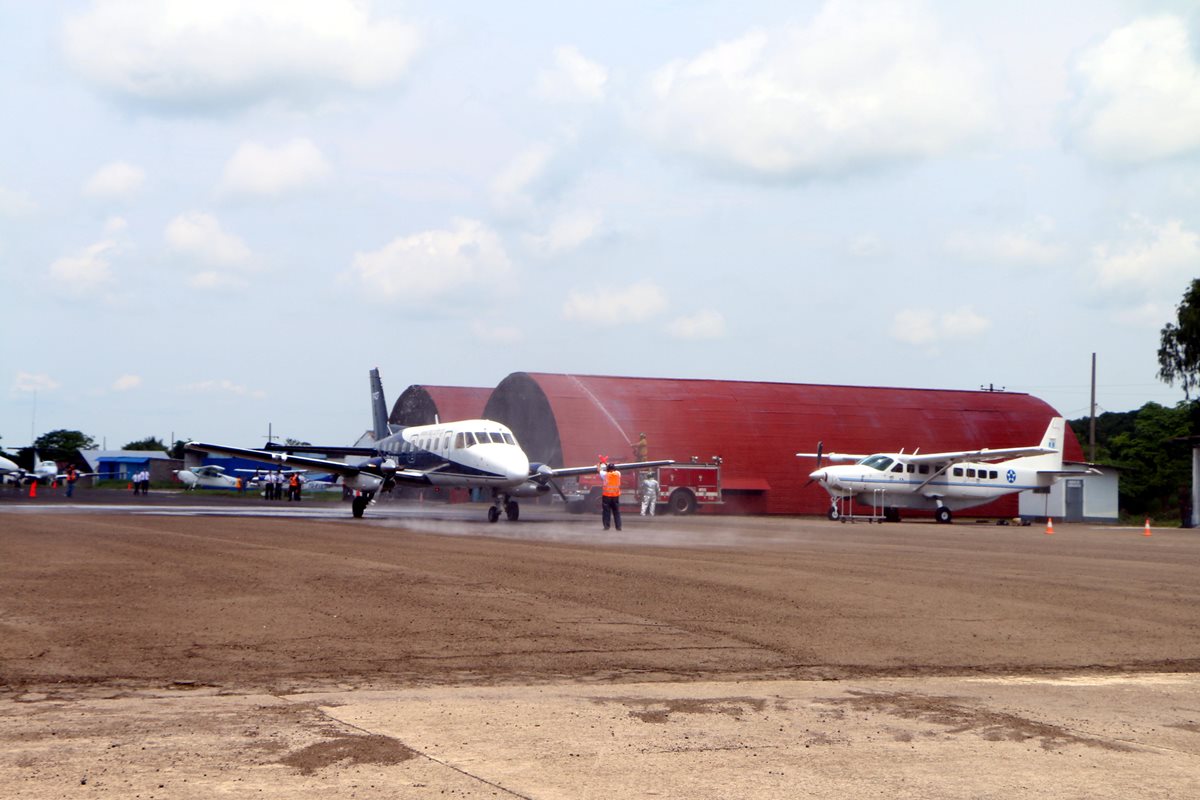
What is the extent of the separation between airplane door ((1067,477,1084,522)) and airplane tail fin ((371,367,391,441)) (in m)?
30.5

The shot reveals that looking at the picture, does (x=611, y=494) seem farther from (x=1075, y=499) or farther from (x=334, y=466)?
(x=1075, y=499)

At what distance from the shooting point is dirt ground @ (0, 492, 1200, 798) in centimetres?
606

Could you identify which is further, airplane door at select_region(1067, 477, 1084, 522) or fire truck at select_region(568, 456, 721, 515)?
airplane door at select_region(1067, 477, 1084, 522)

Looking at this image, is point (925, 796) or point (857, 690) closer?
point (925, 796)

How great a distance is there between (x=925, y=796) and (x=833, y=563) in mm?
13642

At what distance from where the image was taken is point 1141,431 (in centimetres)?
8038

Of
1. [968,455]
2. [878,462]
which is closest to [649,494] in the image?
[878,462]

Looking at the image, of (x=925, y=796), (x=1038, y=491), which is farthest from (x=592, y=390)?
(x=925, y=796)

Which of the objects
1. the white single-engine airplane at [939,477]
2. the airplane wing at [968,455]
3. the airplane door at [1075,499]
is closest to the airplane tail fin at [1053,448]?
the white single-engine airplane at [939,477]

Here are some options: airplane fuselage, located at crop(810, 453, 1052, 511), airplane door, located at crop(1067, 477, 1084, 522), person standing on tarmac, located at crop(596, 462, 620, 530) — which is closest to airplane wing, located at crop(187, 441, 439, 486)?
person standing on tarmac, located at crop(596, 462, 620, 530)

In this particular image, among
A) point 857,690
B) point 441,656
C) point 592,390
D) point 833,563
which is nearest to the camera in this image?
point 857,690

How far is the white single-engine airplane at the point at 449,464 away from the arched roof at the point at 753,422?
13.3 m

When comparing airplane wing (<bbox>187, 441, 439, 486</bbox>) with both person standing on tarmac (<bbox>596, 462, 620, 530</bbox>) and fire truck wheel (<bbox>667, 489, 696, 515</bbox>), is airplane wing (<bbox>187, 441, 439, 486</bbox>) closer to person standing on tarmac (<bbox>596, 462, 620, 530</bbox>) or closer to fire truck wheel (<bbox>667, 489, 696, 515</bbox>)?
person standing on tarmac (<bbox>596, 462, 620, 530</bbox>)

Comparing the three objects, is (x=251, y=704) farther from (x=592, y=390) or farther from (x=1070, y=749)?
(x=592, y=390)
